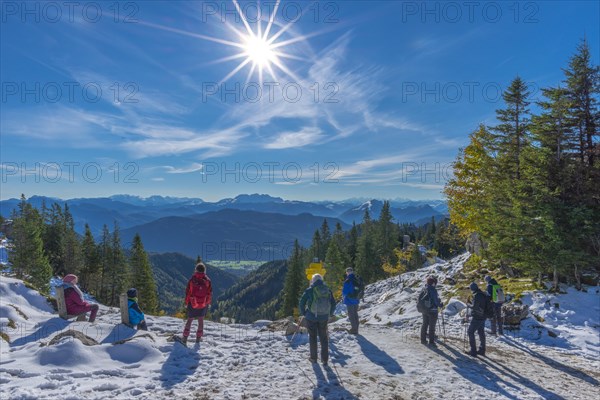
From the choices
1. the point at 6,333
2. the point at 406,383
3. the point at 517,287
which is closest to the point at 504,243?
the point at 517,287

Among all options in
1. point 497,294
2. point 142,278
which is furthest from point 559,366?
point 142,278

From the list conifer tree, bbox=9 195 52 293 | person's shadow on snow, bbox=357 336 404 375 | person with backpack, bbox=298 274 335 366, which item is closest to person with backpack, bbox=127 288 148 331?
person with backpack, bbox=298 274 335 366

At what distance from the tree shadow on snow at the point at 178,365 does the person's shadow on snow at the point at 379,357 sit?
6094mm

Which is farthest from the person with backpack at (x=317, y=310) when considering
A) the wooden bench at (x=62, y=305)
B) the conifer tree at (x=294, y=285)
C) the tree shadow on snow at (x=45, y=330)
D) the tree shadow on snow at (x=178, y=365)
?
the conifer tree at (x=294, y=285)

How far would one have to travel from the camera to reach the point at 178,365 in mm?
9531

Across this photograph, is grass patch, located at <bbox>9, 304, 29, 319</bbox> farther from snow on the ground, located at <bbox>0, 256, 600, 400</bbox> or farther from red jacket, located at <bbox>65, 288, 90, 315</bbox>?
red jacket, located at <bbox>65, 288, 90, 315</bbox>

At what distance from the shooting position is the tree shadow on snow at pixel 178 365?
335 inches

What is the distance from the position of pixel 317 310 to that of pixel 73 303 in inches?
424

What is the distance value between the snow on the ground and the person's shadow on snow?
0.04 meters

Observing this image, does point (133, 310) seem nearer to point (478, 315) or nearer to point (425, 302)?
point (425, 302)

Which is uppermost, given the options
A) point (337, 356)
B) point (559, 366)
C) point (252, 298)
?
point (337, 356)

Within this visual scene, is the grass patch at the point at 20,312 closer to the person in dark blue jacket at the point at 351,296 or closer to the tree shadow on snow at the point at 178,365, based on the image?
the tree shadow on snow at the point at 178,365

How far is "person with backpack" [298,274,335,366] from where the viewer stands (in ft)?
33.3

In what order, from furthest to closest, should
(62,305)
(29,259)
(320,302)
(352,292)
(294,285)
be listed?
(294,285) → (29,259) → (352,292) → (62,305) → (320,302)
